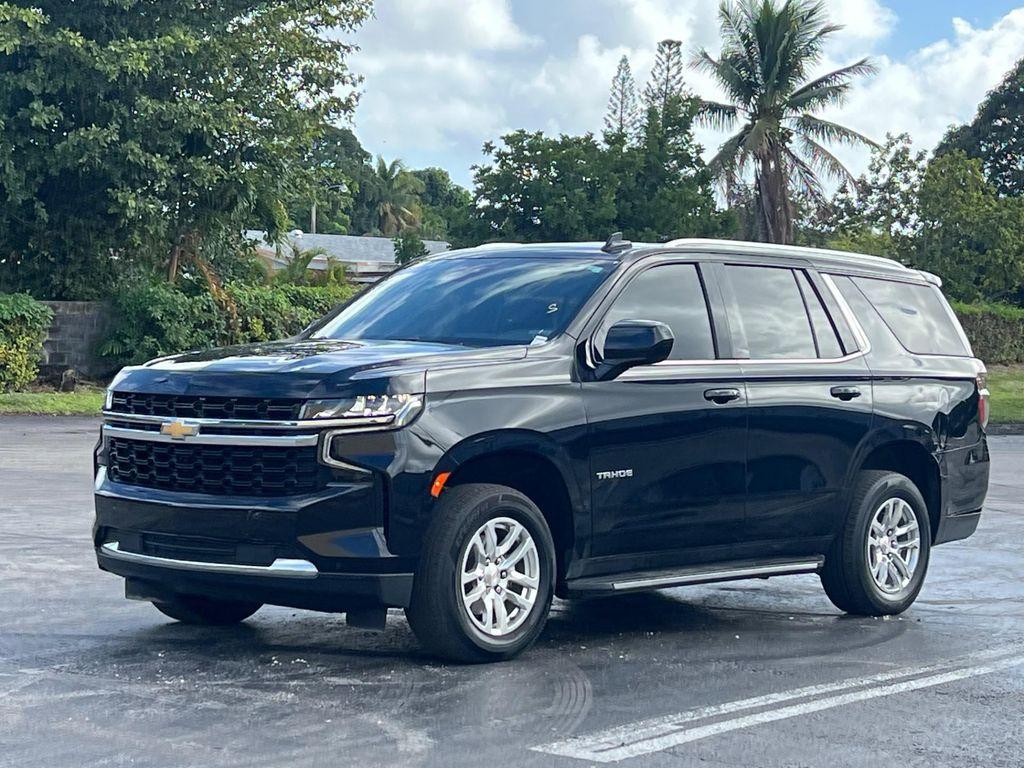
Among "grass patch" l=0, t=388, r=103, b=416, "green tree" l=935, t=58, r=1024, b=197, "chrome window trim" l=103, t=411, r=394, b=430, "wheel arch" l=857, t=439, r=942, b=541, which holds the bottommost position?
"grass patch" l=0, t=388, r=103, b=416

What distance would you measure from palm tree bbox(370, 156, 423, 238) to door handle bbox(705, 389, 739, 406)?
95.4 meters

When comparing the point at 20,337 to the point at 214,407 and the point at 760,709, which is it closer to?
the point at 214,407

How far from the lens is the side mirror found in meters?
7.58

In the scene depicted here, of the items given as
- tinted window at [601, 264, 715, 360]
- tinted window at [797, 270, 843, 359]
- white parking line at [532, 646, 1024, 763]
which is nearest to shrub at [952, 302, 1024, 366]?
tinted window at [797, 270, 843, 359]

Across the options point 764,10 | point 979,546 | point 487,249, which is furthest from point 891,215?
point 487,249

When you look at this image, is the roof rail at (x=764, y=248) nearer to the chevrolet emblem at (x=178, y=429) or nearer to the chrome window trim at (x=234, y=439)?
the chrome window trim at (x=234, y=439)

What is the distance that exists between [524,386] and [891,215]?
169 feet

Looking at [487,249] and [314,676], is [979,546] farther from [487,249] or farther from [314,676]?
[314,676]

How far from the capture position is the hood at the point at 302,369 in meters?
6.92

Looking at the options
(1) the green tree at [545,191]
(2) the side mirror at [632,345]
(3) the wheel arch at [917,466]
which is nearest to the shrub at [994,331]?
(1) the green tree at [545,191]

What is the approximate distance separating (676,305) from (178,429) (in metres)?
2.67

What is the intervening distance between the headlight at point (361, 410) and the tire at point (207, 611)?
5.11 feet

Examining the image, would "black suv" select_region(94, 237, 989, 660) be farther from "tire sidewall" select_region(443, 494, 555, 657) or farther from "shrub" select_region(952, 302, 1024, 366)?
"shrub" select_region(952, 302, 1024, 366)

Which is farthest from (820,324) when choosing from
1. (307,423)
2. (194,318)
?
(194,318)
